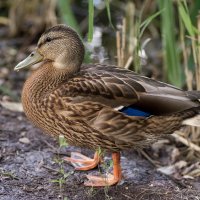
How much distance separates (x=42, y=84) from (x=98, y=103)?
18.1 inches

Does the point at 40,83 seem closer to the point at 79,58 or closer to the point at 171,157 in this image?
the point at 79,58

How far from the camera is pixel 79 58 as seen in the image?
4297mm

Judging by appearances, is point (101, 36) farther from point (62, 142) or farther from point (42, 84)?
point (62, 142)

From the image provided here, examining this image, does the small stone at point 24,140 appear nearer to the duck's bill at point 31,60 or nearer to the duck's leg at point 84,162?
the duck's leg at point 84,162

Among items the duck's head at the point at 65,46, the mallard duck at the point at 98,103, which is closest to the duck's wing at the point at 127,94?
the mallard duck at the point at 98,103

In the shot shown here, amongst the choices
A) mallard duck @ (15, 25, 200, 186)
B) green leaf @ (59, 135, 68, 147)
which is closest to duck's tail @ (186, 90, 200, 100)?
mallard duck @ (15, 25, 200, 186)

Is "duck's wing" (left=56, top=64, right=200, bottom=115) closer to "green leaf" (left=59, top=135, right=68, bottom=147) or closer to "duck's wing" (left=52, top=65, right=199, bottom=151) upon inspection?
"duck's wing" (left=52, top=65, right=199, bottom=151)

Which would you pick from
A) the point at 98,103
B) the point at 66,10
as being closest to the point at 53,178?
the point at 98,103

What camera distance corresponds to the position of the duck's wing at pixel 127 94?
4.07 metres

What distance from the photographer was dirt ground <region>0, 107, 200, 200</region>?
13.3 ft

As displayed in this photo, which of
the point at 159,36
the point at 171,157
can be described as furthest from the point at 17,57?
the point at 171,157

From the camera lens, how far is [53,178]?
4281 millimetres

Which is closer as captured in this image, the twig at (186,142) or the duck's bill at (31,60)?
the duck's bill at (31,60)

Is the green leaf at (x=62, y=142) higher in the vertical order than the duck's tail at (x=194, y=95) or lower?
lower
